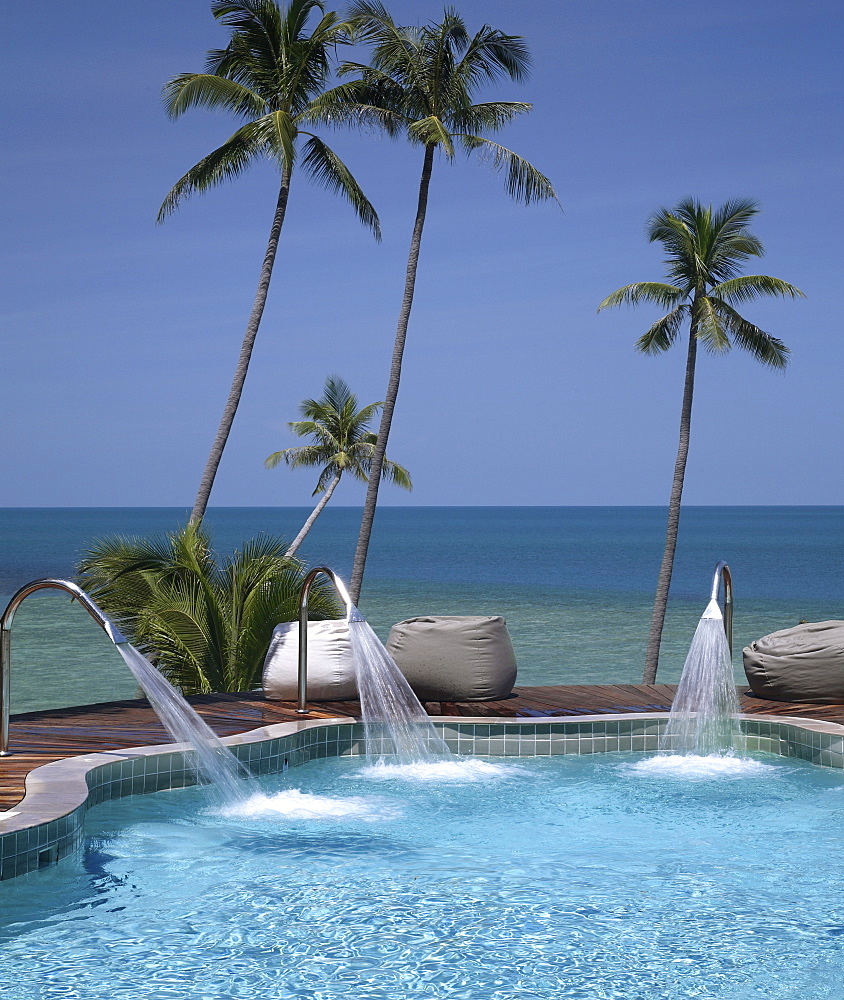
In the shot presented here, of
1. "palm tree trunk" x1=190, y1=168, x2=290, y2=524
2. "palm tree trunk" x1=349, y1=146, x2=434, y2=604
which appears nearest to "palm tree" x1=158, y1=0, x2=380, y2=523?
"palm tree trunk" x1=190, y1=168, x2=290, y2=524

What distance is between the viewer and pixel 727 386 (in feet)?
221

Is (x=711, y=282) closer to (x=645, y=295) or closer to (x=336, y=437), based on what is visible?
(x=645, y=295)

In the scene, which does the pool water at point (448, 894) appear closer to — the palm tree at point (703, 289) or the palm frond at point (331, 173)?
the palm tree at point (703, 289)

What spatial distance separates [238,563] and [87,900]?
22.4 feet

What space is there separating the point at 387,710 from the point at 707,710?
8.11 feet

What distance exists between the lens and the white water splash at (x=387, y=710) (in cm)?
825

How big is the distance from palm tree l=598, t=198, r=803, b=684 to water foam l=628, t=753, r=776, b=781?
11.6 metres

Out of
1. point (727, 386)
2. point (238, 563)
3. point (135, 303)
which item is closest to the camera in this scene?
point (238, 563)

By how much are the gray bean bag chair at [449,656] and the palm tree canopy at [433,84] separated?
10905mm

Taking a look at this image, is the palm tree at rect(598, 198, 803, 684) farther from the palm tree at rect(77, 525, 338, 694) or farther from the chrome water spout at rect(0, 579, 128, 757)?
the chrome water spout at rect(0, 579, 128, 757)

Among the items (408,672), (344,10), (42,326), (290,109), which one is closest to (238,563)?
(408,672)

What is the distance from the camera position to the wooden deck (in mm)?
7344

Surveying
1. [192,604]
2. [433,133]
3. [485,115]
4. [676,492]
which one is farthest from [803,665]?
[676,492]

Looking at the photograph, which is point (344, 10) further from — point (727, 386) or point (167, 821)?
point (727, 386)
